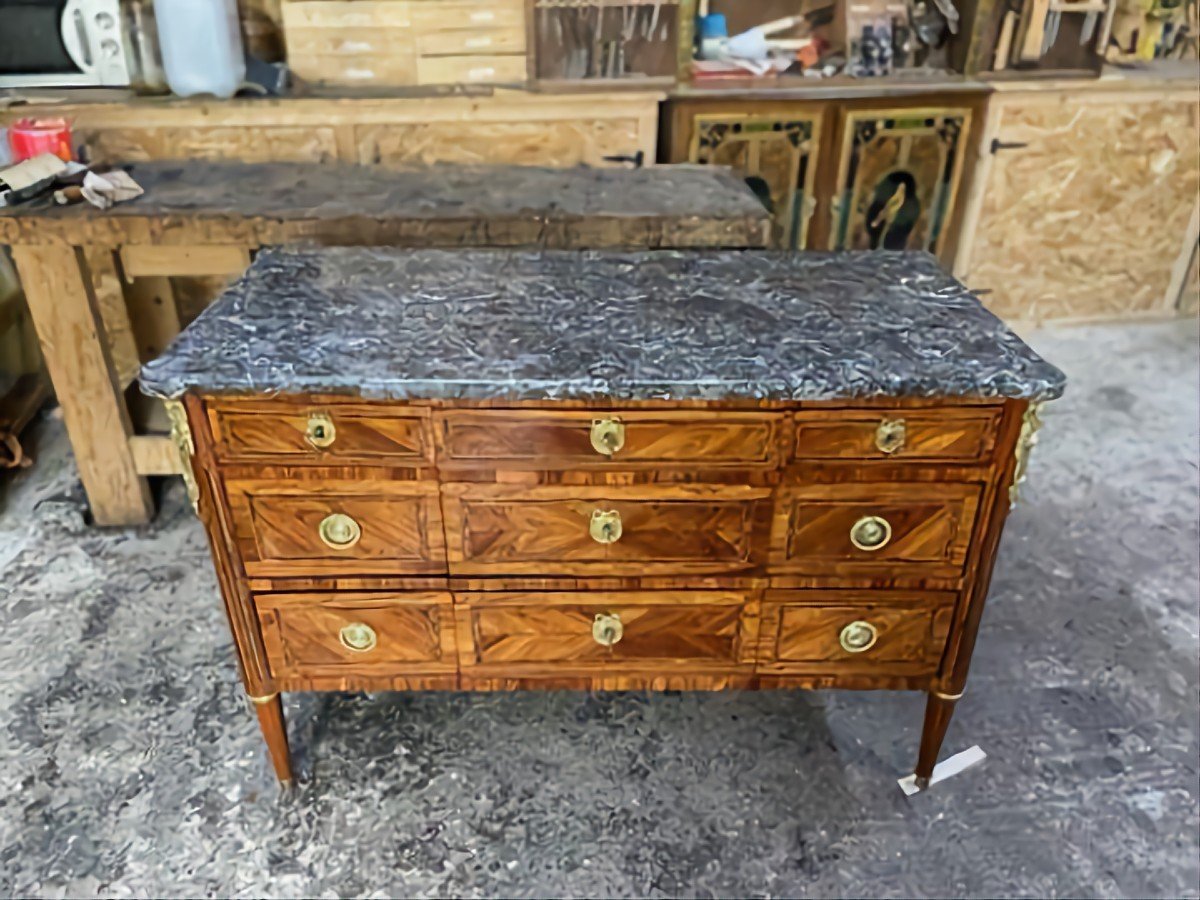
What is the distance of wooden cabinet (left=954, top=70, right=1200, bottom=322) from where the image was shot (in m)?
3.24

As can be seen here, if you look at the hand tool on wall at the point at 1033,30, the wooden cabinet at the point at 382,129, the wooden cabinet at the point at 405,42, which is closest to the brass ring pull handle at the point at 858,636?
the wooden cabinet at the point at 382,129

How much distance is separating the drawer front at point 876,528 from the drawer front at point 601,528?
60 mm

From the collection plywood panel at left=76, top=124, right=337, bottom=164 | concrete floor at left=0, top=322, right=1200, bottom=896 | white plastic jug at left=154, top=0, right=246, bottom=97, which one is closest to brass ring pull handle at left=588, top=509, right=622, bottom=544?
concrete floor at left=0, top=322, right=1200, bottom=896

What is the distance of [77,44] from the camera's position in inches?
106

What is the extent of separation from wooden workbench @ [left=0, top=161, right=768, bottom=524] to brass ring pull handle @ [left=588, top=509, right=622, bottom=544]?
899 mm

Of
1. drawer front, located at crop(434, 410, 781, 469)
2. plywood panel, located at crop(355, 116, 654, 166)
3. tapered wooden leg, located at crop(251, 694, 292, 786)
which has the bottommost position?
tapered wooden leg, located at crop(251, 694, 292, 786)

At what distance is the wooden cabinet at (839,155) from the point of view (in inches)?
117

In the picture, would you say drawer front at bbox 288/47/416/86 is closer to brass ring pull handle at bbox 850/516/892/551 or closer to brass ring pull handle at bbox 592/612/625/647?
brass ring pull handle at bbox 592/612/625/647

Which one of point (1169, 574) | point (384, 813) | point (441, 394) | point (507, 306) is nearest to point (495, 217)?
point (507, 306)

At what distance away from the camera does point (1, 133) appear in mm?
2355

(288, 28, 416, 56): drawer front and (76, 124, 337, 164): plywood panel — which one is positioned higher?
(288, 28, 416, 56): drawer front

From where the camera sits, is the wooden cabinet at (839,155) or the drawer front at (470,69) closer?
the drawer front at (470,69)

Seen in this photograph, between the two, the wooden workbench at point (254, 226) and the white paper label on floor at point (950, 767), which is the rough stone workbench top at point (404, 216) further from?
the white paper label on floor at point (950, 767)

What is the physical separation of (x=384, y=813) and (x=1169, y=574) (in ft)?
6.65
